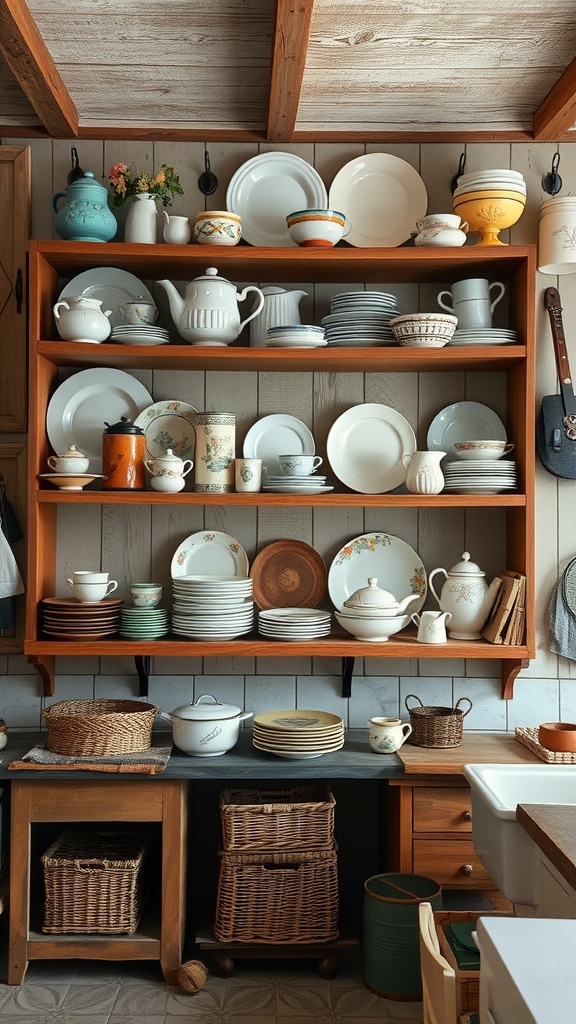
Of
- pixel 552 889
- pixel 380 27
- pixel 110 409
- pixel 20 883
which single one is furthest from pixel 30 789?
pixel 380 27

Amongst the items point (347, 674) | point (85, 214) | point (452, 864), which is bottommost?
point (452, 864)

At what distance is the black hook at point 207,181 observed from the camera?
3.17 m

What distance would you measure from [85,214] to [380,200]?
3.17 ft

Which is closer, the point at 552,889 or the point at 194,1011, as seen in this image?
the point at 552,889

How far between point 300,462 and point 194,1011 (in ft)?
5.25

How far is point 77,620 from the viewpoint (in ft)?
9.67

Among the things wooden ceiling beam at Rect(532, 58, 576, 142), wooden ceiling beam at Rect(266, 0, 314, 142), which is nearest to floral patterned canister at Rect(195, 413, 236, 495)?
wooden ceiling beam at Rect(266, 0, 314, 142)

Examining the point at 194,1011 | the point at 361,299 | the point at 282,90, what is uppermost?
the point at 282,90

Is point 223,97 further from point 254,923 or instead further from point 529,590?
point 254,923

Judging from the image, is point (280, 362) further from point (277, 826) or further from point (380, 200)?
point (277, 826)

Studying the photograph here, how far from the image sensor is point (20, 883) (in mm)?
2770

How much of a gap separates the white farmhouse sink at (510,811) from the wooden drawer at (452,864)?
0.61 m

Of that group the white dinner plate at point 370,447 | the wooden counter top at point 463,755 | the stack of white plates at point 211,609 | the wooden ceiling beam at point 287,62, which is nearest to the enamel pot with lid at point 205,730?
the stack of white plates at point 211,609

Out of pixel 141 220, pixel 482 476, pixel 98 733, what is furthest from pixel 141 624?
pixel 141 220
